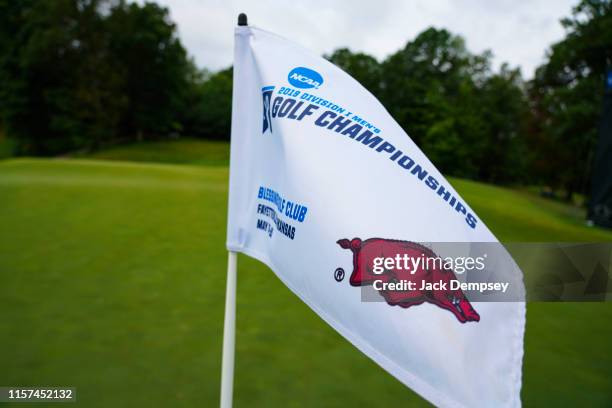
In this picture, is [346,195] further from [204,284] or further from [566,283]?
[566,283]

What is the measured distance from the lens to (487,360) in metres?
1.45

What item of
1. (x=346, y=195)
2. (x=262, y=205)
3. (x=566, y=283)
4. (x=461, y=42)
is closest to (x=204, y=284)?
(x=262, y=205)

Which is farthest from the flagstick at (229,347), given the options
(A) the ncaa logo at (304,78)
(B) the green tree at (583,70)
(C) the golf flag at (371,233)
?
(B) the green tree at (583,70)

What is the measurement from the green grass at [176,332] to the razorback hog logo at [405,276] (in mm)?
1339

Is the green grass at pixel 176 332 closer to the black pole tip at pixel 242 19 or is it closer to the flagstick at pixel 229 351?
the flagstick at pixel 229 351

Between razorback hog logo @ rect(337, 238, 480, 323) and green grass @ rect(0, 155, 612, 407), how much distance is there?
1.34m

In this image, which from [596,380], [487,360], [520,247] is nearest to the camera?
[487,360]

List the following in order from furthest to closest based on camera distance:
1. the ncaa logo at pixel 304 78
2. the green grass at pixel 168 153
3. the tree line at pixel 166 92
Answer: the tree line at pixel 166 92
the green grass at pixel 168 153
the ncaa logo at pixel 304 78

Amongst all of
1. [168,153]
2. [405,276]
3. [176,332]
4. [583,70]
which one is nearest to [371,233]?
[405,276]

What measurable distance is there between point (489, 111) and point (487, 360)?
Answer: 1430 inches

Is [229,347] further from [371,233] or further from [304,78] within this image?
[304,78]

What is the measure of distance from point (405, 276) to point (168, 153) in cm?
3154

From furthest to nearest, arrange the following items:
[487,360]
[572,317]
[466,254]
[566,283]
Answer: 1. [566,283]
2. [572,317]
3. [466,254]
4. [487,360]

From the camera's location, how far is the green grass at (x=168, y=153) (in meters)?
29.1
